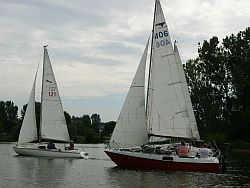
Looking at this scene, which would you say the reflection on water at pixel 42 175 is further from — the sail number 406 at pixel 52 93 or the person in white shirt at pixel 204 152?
the sail number 406 at pixel 52 93

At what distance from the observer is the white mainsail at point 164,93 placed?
3734cm

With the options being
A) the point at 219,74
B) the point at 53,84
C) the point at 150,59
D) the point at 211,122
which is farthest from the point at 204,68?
the point at 150,59

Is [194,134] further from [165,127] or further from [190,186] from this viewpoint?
[190,186]

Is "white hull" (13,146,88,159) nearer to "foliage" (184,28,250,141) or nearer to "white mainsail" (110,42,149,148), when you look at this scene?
"white mainsail" (110,42,149,148)

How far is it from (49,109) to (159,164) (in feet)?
65.9

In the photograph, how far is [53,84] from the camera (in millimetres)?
53250

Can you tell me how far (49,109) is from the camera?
53031 mm

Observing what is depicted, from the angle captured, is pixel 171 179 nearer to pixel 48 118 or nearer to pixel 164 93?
pixel 164 93

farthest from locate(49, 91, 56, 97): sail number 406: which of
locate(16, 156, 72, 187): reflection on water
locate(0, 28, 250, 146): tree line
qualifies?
locate(0, 28, 250, 146): tree line

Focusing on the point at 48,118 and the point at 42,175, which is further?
the point at 48,118

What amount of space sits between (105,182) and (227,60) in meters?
52.0

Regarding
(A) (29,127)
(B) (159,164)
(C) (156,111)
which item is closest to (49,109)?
(A) (29,127)

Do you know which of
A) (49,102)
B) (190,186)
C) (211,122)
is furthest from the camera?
(211,122)

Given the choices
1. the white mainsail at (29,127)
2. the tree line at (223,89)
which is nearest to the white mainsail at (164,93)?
the white mainsail at (29,127)
